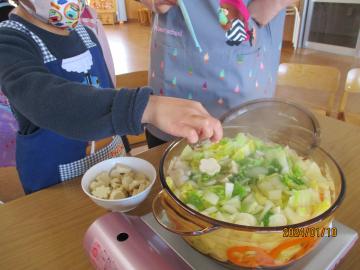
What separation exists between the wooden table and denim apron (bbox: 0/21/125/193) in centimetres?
9

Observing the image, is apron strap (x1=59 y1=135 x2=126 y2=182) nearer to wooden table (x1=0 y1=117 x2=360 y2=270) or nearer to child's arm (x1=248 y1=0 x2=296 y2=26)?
wooden table (x1=0 y1=117 x2=360 y2=270)

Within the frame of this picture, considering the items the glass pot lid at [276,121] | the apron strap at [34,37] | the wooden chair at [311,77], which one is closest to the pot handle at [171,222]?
the glass pot lid at [276,121]

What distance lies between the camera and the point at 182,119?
0.48m

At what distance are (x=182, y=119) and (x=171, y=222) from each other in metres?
0.16

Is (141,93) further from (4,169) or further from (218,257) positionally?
(4,169)

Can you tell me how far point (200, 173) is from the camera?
0.56 meters

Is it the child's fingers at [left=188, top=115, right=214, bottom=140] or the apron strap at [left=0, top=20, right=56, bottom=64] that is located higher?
the apron strap at [left=0, top=20, right=56, bottom=64]

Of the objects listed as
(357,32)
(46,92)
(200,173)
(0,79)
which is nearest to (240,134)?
(200,173)

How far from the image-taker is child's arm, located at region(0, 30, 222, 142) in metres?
0.48

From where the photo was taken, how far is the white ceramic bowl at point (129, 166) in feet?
1.90

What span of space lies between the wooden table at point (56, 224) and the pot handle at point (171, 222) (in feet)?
0.52

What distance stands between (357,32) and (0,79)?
4290mm

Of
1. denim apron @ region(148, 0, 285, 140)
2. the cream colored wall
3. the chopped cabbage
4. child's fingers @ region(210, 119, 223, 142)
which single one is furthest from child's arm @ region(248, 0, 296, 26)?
the cream colored wall

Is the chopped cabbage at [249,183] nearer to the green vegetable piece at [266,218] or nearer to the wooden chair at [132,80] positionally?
the green vegetable piece at [266,218]
